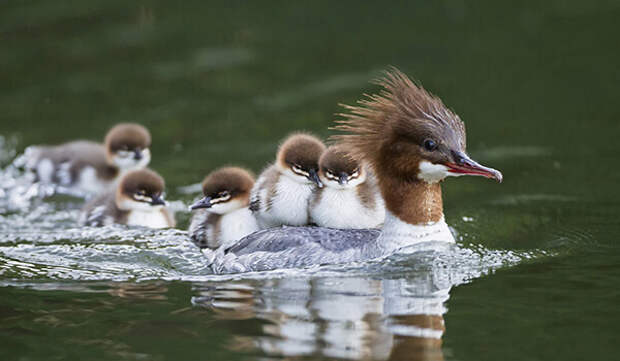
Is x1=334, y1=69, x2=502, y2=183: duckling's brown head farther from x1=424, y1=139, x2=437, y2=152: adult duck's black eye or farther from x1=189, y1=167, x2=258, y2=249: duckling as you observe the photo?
x1=189, y1=167, x2=258, y2=249: duckling

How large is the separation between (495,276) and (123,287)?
2.40 meters

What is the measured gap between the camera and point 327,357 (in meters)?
4.87

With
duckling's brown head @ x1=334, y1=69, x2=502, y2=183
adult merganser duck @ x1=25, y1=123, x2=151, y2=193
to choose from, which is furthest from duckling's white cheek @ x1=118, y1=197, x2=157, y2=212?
duckling's brown head @ x1=334, y1=69, x2=502, y2=183

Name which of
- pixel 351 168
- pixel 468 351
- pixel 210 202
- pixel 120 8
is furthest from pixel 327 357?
pixel 120 8

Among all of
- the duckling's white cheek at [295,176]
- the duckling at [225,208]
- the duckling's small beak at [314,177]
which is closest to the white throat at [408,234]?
the duckling's small beak at [314,177]

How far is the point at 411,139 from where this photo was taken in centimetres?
651

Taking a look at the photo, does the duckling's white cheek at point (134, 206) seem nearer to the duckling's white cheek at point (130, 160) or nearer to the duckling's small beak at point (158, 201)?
the duckling's small beak at point (158, 201)

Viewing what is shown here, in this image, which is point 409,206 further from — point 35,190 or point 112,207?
point 35,190

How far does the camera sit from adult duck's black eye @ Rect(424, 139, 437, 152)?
6.44m

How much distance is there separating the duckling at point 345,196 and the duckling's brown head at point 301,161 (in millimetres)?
78

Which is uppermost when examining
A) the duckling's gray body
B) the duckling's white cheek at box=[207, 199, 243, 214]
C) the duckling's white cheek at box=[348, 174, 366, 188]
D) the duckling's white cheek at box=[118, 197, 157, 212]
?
the duckling's gray body

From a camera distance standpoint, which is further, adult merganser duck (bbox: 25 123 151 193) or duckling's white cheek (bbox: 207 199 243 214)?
adult merganser duck (bbox: 25 123 151 193)

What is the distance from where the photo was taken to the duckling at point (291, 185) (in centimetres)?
717

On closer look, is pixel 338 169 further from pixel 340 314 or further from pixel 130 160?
pixel 130 160
